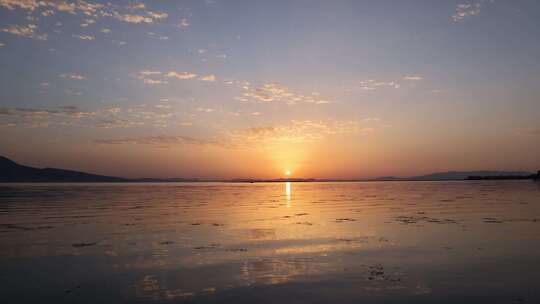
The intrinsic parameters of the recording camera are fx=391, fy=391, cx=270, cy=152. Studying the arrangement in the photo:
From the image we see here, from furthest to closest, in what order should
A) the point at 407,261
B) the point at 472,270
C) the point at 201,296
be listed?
the point at 407,261 < the point at 472,270 < the point at 201,296

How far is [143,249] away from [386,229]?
41.3 ft

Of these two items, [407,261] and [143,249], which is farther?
[143,249]

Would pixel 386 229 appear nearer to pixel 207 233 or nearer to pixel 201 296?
pixel 207 233

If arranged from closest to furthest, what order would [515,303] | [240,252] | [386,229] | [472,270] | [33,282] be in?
1. [515,303]
2. [33,282]
3. [472,270]
4. [240,252]
5. [386,229]

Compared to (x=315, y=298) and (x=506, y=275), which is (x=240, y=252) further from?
(x=506, y=275)

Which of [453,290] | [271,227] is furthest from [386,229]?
[453,290]

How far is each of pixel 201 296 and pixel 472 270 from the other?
8.29m

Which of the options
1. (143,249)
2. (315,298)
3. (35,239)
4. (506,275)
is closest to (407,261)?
(506,275)

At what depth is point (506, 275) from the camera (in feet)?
37.4

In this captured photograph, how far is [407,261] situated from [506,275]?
2.96m

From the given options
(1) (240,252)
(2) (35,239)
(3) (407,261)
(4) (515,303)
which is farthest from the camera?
(2) (35,239)

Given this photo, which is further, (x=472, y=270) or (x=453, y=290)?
(x=472, y=270)

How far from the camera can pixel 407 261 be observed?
13.4 metres

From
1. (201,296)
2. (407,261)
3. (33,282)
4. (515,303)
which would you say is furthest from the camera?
(407,261)
